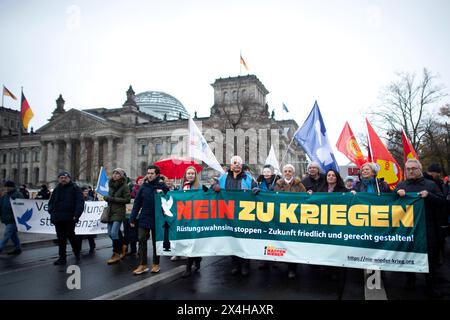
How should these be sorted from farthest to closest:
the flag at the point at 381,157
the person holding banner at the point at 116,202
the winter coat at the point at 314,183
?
the flag at the point at 381,157
the person holding banner at the point at 116,202
the winter coat at the point at 314,183

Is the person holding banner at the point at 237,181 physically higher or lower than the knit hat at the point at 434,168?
lower

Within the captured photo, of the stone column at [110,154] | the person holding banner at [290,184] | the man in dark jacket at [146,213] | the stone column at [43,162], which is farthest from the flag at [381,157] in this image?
the stone column at [43,162]

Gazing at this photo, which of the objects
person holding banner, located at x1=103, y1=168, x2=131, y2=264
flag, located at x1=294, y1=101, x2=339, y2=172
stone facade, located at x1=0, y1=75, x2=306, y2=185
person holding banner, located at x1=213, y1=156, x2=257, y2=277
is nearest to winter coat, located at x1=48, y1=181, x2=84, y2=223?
person holding banner, located at x1=103, y1=168, x2=131, y2=264

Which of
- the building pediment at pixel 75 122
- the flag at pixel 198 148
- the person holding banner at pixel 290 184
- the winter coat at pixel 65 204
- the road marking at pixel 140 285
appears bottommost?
the road marking at pixel 140 285

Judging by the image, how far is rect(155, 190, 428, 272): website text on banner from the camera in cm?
581

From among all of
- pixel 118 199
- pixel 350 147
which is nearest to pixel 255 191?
pixel 118 199

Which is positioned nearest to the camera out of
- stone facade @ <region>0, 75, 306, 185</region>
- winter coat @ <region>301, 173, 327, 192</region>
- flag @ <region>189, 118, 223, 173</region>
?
winter coat @ <region>301, 173, 327, 192</region>

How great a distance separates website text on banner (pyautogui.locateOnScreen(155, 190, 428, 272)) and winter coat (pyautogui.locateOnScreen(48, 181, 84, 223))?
2476 millimetres

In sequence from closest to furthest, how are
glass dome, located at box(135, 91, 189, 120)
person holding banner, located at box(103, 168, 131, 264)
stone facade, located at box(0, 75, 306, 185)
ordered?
1. person holding banner, located at box(103, 168, 131, 264)
2. stone facade, located at box(0, 75, 306, 185)
3. glass dome, located at box(135, 91, 189, 120)

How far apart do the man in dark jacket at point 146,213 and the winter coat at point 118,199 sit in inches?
42.4

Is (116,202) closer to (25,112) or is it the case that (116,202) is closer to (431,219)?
→ (431,219)

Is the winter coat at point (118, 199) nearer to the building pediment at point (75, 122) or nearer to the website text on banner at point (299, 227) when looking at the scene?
the website text on banner at point (299, 227)

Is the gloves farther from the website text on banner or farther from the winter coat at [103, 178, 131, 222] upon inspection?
the winter coat at [103, 178, 131, 222]

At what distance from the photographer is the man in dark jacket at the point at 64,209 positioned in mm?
8258
